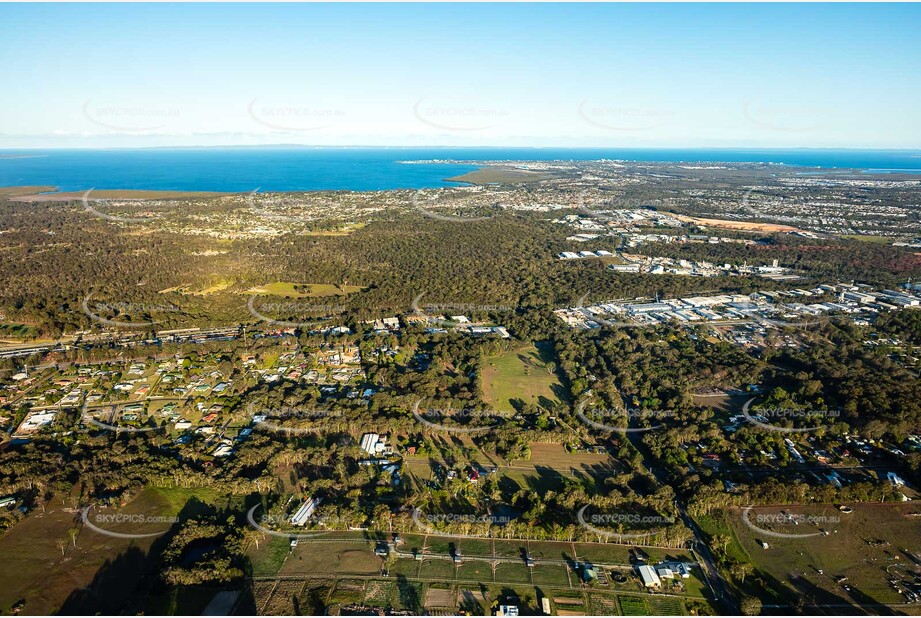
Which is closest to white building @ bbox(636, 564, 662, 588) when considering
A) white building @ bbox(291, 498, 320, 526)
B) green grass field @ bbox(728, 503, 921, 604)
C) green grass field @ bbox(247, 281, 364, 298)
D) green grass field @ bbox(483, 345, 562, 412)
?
green grass field @ bbox(728, 503, 921, 604)

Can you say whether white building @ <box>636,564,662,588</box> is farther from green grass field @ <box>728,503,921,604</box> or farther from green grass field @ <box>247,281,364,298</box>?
green grass field @ <box>247,281,364,298</box>

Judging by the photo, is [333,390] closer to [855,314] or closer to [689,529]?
[689,529]

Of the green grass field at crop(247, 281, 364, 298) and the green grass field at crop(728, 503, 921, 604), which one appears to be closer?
the green grass field at crop(728, 503, 921, 604)

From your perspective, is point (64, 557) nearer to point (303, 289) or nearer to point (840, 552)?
point (840, 552)

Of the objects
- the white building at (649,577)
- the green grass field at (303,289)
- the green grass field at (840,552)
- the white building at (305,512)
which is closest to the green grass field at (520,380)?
the white building at (305,512)

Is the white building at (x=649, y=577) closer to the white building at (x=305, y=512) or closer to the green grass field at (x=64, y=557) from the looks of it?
the white building at (x=305, y=512)

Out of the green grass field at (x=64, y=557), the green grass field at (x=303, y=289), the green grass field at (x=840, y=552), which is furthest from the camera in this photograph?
the green grass field at (x=303, y=289)

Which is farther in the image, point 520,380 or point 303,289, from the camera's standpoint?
point 303,289

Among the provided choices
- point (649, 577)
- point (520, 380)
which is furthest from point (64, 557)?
point (520, 380)
